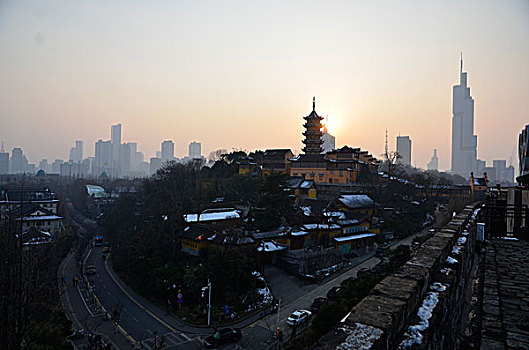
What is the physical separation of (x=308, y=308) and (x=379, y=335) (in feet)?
52.5

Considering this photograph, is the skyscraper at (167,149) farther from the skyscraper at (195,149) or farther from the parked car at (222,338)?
the parked car at (222,338)

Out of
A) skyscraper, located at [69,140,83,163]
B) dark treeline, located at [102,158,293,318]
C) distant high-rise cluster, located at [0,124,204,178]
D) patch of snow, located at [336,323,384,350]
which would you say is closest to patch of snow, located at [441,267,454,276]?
patch of snow, located at [336,323,384,350]

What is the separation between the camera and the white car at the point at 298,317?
1489 cm

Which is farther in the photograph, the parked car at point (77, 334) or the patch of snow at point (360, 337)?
the parked car at point (77, 334)

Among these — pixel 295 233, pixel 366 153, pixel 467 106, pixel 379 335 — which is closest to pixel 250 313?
pixel 295 233

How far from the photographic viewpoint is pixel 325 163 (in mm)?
41375

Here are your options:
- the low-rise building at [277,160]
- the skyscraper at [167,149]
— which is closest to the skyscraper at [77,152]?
the skyscraper at [167,149]

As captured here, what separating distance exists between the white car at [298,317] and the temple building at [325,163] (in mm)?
25661

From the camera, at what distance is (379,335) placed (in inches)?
81.5

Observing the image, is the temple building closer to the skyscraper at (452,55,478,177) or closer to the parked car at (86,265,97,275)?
the parked car at (86,265,97,275)

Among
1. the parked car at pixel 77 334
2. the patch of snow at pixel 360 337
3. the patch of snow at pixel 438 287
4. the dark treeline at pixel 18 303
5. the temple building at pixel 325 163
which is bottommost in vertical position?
the parked car at pixel 77 334

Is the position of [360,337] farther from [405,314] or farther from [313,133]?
[313,133]

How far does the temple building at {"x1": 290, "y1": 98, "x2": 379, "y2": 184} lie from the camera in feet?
133

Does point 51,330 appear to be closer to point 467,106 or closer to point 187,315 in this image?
point 187,315
